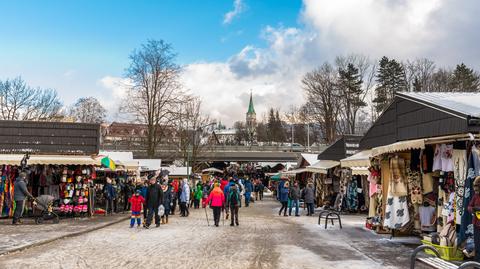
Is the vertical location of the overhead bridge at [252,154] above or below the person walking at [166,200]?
above

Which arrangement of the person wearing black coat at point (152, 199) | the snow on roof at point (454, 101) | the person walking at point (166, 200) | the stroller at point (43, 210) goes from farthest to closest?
the person walking at point (166, 200) → the stroller at point (43, 210) → the person wearing black coat at point (152, 199) → the snow on roof at point (454, 101)

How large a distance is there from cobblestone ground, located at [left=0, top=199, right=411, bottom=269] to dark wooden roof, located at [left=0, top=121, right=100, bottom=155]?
5.86 metres

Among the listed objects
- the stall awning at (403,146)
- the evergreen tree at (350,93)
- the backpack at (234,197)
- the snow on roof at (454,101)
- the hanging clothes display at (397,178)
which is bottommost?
the backpack at (234,197)

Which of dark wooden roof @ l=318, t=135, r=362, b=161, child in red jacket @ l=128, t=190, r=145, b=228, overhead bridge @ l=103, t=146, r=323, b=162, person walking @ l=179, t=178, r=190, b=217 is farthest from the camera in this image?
overhead bridge @ l=103, t=146, r=323, b=162

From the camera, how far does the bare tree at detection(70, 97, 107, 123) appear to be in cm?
6969

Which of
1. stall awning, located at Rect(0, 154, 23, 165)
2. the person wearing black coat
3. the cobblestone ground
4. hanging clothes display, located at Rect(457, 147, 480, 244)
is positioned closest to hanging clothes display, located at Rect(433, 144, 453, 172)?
hanging clothes display, located at Rect(457, 147, 480, 244)

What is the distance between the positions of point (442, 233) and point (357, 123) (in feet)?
140

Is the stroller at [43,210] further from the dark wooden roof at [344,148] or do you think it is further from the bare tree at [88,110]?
the bare tree at [88,110]

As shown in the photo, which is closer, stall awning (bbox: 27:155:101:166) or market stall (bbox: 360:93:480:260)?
market stall (bbox: 360:93:480:260)

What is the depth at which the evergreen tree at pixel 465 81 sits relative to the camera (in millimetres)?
45969

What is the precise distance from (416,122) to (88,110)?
6505 centimetres

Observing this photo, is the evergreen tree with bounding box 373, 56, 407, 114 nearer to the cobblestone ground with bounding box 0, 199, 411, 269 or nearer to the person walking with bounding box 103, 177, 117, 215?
the person walking with bounding box 103, 177, 117, 215

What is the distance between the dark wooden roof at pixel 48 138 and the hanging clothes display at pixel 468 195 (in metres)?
15.2

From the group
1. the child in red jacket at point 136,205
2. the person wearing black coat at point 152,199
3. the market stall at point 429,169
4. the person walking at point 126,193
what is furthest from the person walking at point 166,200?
the market stall at point 429,169
